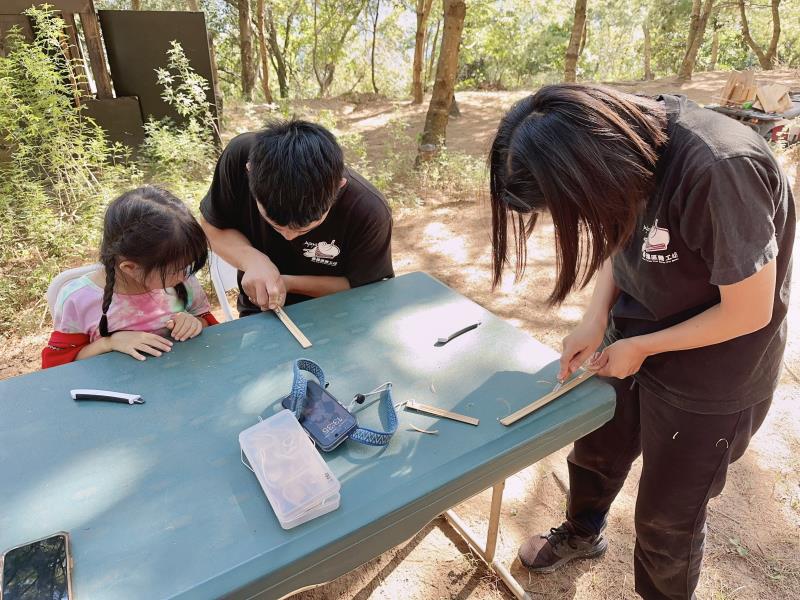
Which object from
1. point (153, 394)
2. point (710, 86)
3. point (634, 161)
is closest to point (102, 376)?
point (153, 394)

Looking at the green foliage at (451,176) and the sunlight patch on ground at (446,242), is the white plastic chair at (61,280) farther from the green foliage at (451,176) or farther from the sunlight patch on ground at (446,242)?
the green foliage at (451,176)

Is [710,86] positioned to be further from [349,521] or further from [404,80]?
[349,521]

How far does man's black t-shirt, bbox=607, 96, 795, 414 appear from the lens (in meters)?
0.91

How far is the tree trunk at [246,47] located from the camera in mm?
8578

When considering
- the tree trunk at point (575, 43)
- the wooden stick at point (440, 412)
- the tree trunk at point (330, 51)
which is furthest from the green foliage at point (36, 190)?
the tree trunk at point (330, 51)

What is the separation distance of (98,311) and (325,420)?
90 cm

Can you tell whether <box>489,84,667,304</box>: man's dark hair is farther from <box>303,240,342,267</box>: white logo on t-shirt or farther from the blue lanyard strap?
<box>303,240,342,267</box>: white logo on t-shirt

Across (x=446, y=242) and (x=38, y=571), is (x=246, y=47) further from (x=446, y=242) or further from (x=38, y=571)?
(x=38, y=571)

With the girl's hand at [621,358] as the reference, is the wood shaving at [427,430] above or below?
below

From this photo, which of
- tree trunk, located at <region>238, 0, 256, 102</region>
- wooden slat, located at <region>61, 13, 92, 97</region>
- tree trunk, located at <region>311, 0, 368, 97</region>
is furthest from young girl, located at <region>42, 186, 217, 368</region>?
tree trunk, located at <region>311, 0, 368, 97</region>

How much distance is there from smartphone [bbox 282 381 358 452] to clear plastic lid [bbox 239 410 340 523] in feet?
0.10

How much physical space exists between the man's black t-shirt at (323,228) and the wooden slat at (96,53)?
177 inches

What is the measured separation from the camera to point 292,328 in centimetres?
146

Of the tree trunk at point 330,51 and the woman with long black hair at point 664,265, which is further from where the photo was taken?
the tree trunk at point 330,51
